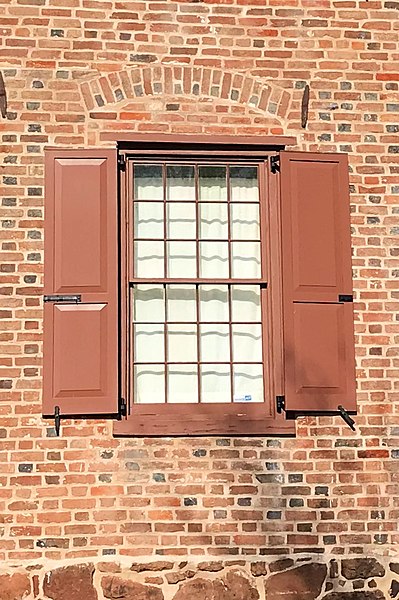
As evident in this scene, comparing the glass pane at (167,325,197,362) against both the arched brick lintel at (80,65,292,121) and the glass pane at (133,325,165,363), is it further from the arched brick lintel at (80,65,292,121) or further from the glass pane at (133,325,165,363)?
the arched brick lintel at (80,65,292,121)

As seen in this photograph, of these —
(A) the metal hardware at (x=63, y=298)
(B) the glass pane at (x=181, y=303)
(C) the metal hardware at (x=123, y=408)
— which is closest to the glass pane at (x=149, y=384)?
(C) the metal hardware at (x=123, y=408)

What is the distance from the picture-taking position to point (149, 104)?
716 centimetres

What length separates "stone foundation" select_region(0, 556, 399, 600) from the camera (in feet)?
21.4

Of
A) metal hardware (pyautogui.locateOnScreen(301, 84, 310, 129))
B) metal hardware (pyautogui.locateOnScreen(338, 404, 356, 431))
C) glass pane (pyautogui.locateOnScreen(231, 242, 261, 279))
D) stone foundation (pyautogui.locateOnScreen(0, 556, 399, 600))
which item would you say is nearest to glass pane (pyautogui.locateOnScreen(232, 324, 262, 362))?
glass pane (pyautogui.locateOnScreen(231, 242, 261, 279))

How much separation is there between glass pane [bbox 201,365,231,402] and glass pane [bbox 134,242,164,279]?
729 millimetres

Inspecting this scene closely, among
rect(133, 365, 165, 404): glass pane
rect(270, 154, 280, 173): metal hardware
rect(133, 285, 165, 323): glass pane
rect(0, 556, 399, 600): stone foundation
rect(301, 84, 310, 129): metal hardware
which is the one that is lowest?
rect(0, 556, 399, 600): stone foundation

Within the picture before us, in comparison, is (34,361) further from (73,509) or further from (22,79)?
(22,79)

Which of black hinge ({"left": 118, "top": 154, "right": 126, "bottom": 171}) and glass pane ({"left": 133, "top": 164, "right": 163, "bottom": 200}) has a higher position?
black hinge ({"left": 118, "top": 154, "right": 126, "bottom": 171})

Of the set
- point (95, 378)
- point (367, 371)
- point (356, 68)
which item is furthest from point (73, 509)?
point (356, 68)

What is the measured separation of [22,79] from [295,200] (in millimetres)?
2046

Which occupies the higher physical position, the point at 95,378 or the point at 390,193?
the point at 390,193

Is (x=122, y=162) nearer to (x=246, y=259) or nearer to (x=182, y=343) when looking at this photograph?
(x=246, y=259)

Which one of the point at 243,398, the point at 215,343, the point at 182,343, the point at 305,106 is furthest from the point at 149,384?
the point at 305,106

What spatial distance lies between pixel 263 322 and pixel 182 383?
69cm
